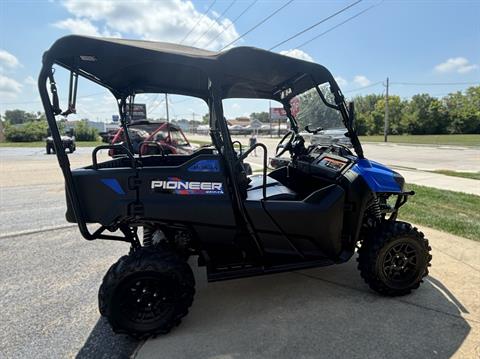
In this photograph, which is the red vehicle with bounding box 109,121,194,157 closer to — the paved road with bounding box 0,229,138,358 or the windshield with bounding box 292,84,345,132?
the paved road with bounding box 0,229,138,358

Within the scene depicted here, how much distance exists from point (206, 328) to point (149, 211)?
990 mm

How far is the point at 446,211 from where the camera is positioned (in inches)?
212

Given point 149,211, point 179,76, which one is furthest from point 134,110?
point 149,211

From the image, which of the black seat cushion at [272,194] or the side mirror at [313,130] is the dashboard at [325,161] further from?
the black seat cushion at [272,194]

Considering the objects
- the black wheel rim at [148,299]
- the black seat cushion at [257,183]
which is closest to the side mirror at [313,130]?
the black seat cushion at [257,183]

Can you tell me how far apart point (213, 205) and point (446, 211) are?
460 cm

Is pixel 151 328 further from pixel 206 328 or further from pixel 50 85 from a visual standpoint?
pixel 50 85

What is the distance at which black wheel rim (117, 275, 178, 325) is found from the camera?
239 cm

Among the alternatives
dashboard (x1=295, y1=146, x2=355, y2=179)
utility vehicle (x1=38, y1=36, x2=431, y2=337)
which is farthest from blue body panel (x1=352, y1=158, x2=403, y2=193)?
dashboard (x1=295, y1=146, x2=355, y2=179)

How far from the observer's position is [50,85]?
2.29 meters

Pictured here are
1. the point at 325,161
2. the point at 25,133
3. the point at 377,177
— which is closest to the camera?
the point at 377,177

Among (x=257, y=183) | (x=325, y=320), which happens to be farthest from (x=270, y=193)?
(x=325, y=320)

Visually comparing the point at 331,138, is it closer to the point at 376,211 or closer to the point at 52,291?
the point at 376,211

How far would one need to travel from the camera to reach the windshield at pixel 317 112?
3071 millimetres
